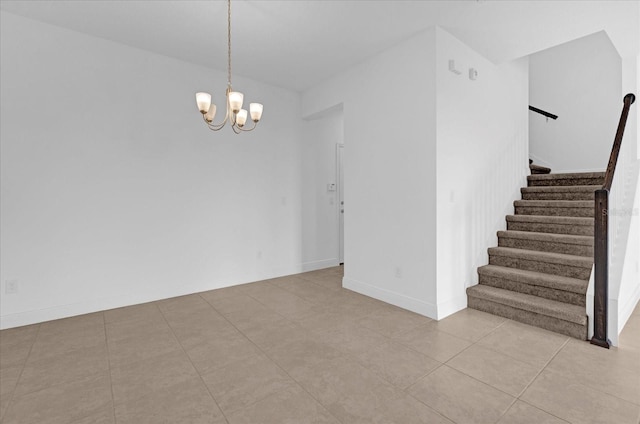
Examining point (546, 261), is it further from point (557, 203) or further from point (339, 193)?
point (339, 193)

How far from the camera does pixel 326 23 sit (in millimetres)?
3201

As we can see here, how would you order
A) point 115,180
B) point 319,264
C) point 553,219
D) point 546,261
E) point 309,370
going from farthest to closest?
point 319,264 → point 553,219 → point 115,180 → point 546,261 → point 309,370

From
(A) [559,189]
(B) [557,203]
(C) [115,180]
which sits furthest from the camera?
(A) [559,189]

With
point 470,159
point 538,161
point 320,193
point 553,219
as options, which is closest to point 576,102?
point 538,161

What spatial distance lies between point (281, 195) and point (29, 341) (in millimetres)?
3338

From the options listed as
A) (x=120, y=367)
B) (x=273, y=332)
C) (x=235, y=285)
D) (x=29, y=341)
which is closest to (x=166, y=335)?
(x=120, y=367)

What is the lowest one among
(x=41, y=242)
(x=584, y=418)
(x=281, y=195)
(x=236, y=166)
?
(x=584, y=418)

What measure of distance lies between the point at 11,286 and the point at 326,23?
13.5 feet

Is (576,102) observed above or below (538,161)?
above

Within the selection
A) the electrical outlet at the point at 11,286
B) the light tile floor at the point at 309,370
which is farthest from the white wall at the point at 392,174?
the electrical outlet at the point at 11,286

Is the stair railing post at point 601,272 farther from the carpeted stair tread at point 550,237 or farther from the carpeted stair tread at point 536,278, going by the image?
the carpeted stair tread at point 550,237

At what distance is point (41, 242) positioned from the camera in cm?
323

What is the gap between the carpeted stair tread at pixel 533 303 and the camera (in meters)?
2.80

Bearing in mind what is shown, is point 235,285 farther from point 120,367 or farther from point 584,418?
point 584,418
